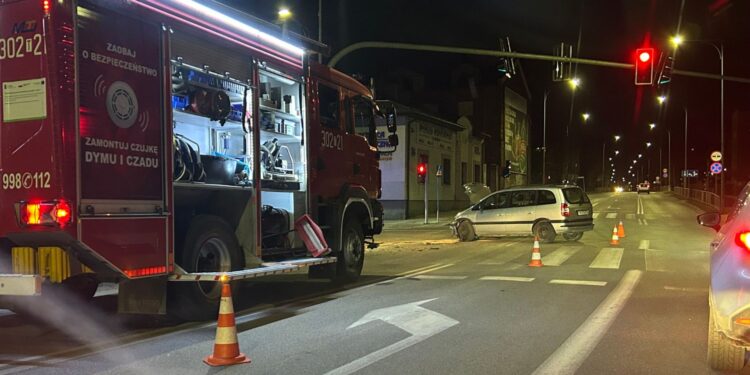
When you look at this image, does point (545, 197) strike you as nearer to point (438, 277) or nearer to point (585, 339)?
point (438, 277)

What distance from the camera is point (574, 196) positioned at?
1836cm

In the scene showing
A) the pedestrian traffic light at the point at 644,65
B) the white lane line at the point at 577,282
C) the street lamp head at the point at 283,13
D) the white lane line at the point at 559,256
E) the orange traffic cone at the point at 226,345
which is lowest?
the white lane line at the point at 559,256

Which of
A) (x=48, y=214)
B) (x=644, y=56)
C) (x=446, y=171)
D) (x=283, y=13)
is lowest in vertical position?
(x=48, y=214)

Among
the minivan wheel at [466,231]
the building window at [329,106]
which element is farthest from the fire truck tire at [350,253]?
the minivan wheel at [466,231]

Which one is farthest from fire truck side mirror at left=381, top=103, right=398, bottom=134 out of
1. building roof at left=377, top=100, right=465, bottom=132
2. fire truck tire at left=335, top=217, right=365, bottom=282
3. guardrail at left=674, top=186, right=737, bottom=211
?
guardrail at left=674, top=186, right=737, bottom=211

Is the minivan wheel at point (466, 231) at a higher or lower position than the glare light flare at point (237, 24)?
lower

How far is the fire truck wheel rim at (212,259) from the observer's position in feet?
23.7

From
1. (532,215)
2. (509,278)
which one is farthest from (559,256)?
(509,278)

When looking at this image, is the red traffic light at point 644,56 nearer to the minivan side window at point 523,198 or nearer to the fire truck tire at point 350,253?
the minivan side window at point 523,198

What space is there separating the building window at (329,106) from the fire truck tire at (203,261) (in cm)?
307

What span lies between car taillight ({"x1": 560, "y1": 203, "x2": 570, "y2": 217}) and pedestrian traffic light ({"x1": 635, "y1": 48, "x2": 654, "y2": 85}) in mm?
4115

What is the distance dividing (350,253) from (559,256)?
6.30 m

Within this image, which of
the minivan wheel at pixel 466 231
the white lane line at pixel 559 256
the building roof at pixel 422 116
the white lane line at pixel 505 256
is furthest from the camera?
the building roof at pixel 422 116

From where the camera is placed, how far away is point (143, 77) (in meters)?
6.20
